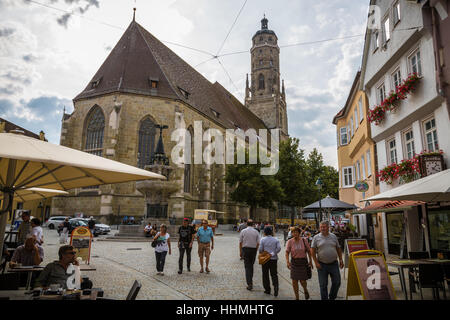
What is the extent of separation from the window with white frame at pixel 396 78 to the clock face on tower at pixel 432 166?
4.02 meters

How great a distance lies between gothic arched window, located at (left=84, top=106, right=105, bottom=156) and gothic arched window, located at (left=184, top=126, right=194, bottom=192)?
28.5 feet

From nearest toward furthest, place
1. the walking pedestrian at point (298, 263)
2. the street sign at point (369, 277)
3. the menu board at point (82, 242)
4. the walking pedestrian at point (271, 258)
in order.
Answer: the street sign at point (369, 277), the walking pedestrian at point (298, 263), the walking pedestrian at point (271, 258), the menu board at point (82, 242)

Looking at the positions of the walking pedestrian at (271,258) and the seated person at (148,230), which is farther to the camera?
the seated person at (148,230)

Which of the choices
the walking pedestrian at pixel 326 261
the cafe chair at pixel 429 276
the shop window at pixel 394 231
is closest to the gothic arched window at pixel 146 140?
the shop window at pixel 394 231

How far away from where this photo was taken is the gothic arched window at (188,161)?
35.1 meters

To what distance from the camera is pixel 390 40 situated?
40.5 ft

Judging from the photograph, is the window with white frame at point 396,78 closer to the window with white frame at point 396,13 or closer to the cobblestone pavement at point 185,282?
the window with white frame at point 396,13

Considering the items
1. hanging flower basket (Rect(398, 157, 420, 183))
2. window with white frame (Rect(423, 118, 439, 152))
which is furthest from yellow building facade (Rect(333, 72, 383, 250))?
window with white frame (Rect(423, 118, 439, 152))

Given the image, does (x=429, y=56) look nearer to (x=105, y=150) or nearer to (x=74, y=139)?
(x=105, y=150)

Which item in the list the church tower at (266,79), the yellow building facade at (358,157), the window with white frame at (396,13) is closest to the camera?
the window with white frame at (396,13)

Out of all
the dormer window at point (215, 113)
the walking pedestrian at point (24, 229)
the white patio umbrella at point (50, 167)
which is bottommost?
the walking pedestrian at point (24, 229)

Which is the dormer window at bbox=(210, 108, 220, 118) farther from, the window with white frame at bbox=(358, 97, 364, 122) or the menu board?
the menu board

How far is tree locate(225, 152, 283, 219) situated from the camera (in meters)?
34.5

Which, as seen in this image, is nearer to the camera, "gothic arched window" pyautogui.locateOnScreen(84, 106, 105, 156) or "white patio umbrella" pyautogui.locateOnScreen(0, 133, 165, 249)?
"white patio umbrella" pyautogui.locateOnScreen(0, 133, 165, 249)
